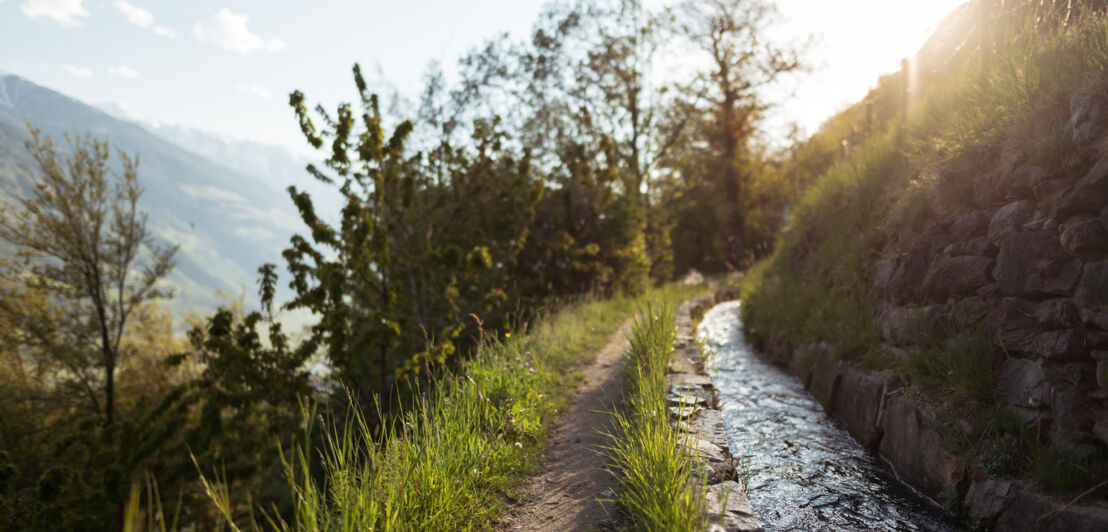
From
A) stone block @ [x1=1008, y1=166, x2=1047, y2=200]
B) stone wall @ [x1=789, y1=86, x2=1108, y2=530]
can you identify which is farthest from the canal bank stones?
stone block @ [x1=1008, y1=166, x2=1047, y2=200]

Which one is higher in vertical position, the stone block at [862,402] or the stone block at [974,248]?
the stone block at [974,248]

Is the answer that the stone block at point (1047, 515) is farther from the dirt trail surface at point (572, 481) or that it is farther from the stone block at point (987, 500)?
the dirt trail surface at point (572, 481)

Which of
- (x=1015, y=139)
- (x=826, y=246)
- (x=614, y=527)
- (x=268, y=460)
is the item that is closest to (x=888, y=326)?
(x=1015, y=139)

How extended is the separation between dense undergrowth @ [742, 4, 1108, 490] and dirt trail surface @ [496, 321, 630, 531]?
2786 mm

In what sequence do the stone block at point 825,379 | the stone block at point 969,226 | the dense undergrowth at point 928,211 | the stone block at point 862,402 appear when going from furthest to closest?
the stone block at point 825,379 < the stone block at point 862,402 < the stone block at point 969,226 < the dense undergrowth at point 928,211

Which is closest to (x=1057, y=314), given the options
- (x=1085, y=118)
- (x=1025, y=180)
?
(x=1025, y=180)

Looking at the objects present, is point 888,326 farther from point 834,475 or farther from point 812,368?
point 834,475

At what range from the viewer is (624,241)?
46.4 ft

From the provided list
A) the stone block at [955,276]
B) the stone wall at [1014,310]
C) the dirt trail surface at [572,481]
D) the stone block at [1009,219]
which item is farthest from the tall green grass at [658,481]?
the stone block at [1009,219]

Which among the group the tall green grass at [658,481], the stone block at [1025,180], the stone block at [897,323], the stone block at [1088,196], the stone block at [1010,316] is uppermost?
the stone block at [1025,180]

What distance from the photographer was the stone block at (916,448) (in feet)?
13.0

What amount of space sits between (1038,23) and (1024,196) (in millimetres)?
2704

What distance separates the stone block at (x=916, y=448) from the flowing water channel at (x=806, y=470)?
0.12 meters

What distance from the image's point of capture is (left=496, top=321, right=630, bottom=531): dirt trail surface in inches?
134
